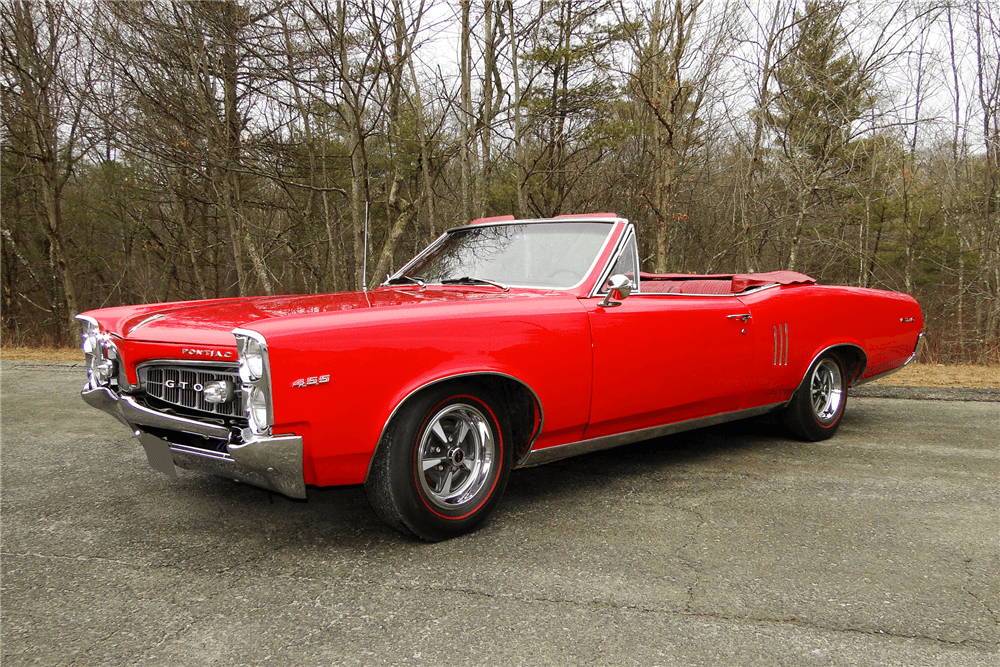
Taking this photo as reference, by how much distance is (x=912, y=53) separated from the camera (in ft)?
37.2

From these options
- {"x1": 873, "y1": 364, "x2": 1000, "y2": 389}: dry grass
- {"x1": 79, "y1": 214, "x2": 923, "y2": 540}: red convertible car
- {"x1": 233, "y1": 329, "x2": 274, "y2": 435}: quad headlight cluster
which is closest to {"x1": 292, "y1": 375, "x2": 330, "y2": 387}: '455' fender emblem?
{"x1": 79, "y1": 214, "x2": 923, "y2": 540}: red convertible car

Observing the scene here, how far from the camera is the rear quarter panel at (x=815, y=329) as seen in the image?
4641mm

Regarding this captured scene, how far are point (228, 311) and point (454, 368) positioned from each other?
1.13 meters

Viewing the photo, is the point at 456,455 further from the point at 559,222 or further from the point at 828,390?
the point at 828,390

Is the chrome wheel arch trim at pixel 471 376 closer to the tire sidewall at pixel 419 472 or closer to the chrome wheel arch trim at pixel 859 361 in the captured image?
the tire sidewall at pixel 419 472

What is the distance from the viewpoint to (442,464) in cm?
321

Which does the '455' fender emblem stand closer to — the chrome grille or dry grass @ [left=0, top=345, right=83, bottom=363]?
the chrome grille

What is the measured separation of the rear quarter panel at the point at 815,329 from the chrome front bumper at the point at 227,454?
3047mm

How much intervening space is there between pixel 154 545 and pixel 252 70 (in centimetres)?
872

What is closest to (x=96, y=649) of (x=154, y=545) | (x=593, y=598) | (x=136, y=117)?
(x=154, y=545)

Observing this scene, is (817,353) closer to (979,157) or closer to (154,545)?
(154,545)

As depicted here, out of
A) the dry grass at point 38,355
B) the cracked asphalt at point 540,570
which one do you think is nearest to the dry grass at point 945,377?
the cracked asphalt at point 540,570

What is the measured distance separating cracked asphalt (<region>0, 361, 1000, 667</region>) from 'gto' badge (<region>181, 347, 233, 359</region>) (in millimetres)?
849

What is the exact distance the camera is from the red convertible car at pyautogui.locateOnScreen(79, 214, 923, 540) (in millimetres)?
2742
